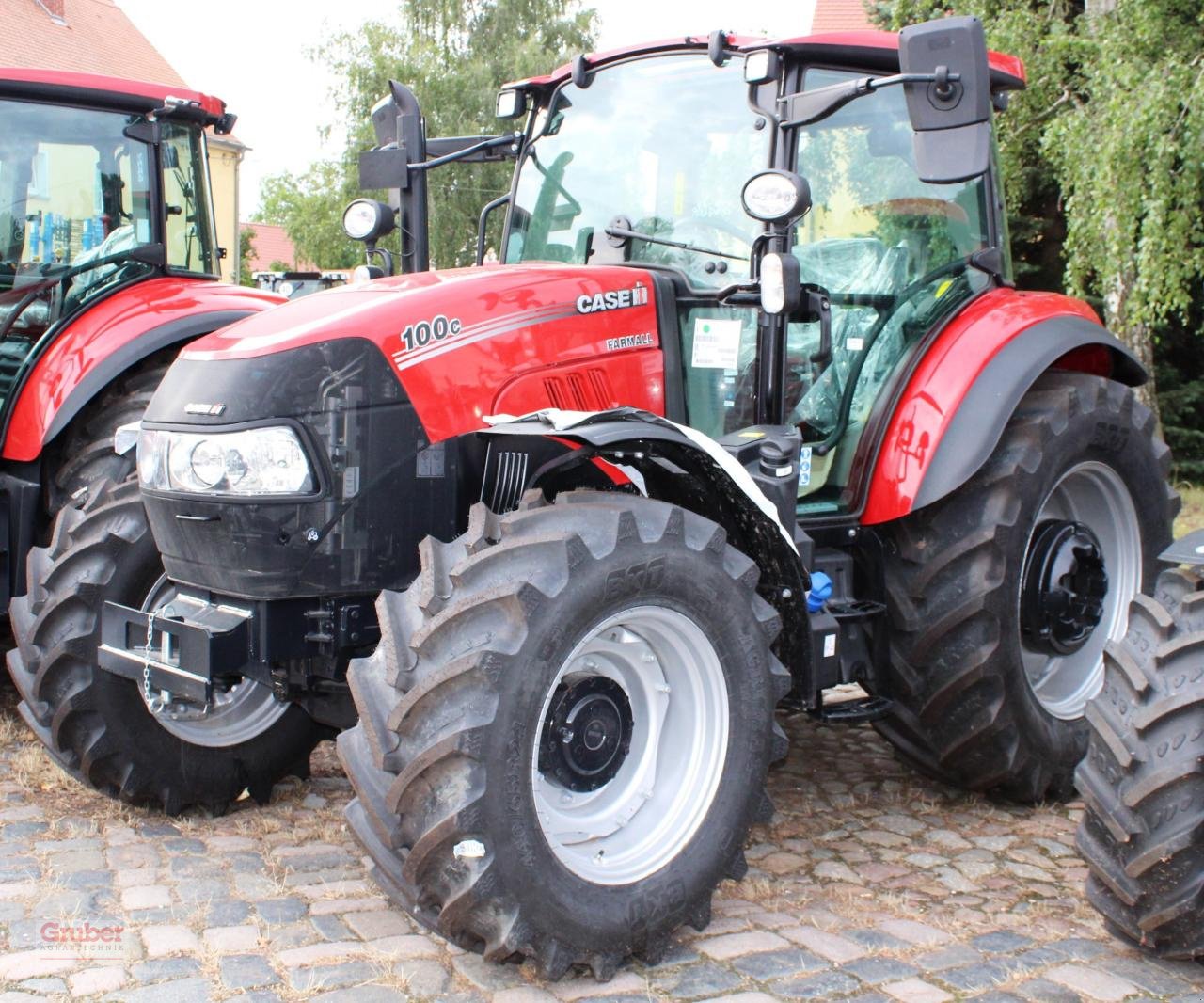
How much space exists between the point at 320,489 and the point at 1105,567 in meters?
3.03

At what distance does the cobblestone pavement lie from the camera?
Answer: 3.30m

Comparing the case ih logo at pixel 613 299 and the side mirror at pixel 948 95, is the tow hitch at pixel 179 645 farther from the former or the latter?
the side mirror at pixel 948 95

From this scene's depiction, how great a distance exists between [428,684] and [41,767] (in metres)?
2.57

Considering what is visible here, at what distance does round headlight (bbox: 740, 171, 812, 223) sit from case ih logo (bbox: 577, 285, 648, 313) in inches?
19.9

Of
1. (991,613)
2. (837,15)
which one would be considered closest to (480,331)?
(991,613)

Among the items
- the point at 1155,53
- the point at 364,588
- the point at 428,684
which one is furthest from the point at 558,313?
the point at 1155,53

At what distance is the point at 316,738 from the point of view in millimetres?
4699

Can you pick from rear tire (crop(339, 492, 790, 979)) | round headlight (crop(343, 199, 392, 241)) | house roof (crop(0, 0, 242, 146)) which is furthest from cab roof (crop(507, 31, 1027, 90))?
house roof (crop(0, 0, 242, 146))

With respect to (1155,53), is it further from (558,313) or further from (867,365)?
(558,313)

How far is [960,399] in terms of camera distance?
4.39 meters

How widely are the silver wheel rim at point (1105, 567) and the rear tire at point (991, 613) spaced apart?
0.08 ft

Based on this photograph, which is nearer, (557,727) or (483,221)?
(557,727)

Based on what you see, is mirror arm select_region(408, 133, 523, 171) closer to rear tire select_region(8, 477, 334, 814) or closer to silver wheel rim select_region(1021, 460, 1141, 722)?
rear tire select_region(8, 477, 334, 814)

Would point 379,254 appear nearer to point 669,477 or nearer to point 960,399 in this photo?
point 669,477
